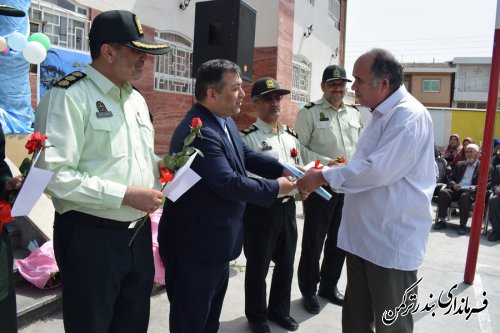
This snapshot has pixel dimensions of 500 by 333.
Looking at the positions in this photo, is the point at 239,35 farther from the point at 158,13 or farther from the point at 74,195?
the point at 158,13

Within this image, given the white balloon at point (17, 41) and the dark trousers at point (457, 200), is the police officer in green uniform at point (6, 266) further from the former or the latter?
the dark trousers at point (457, 200)

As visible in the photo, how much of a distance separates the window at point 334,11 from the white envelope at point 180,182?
53.1 ft

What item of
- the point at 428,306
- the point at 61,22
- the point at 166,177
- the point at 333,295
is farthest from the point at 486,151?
the point at 61,22

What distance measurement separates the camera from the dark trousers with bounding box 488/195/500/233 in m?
6.99

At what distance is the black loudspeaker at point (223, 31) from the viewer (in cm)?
460

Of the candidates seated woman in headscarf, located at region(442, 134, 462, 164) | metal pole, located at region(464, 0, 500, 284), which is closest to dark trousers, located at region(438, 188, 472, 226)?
seated woman in headscarf, located at region(442, 134, 462, 164)

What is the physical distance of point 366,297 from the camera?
254 centimetres

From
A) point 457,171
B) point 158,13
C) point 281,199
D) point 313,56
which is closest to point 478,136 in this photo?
point 313,56

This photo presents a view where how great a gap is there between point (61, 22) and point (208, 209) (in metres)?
5.28

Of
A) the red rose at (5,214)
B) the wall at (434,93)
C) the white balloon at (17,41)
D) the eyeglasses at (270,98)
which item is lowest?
the red rose at (5,214)

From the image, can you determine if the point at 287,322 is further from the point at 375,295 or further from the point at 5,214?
the point at 5,214

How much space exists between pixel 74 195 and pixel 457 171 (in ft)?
26.5

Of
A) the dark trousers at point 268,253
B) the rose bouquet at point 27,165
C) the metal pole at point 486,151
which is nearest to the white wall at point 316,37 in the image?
the metal pole at point 486,151

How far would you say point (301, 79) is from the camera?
14.4 metres
